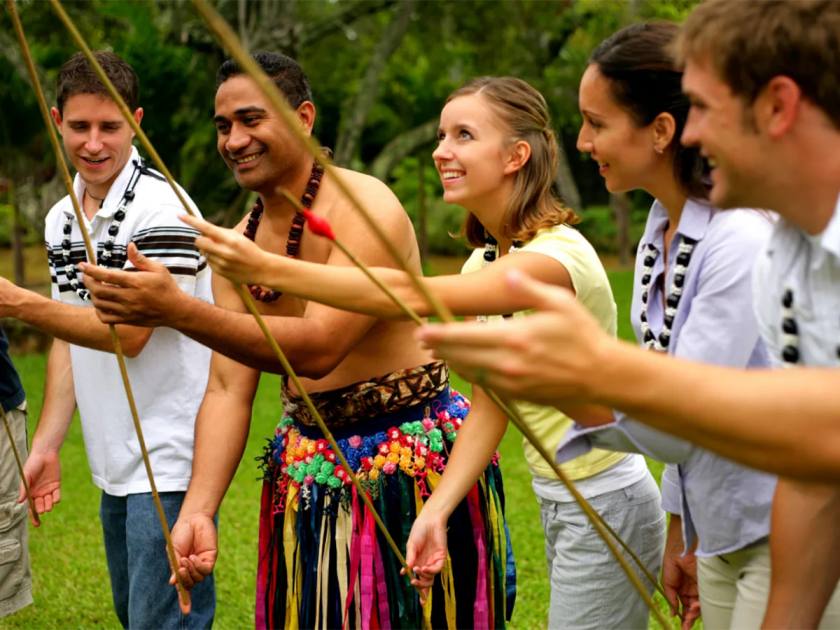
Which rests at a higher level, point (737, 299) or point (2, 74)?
point (2, 74)

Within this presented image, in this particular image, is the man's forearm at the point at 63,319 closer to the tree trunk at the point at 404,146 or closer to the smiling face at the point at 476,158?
the smiling face at the point at 476,158

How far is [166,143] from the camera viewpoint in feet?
47.5

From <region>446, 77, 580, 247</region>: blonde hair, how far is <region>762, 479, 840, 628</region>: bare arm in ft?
3.53

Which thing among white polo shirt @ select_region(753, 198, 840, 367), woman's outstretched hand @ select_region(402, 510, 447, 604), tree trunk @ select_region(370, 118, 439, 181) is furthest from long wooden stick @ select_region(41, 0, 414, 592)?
tree trunk @ select_region(370, 118, 439, 181)

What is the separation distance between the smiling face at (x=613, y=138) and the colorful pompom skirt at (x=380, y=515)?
997 mm

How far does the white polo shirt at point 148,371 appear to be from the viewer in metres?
3.50

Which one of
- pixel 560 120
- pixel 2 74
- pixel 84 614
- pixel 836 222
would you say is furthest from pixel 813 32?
pixel 560 120

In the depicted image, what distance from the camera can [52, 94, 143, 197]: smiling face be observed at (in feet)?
12.0

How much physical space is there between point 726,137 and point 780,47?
0.14 m

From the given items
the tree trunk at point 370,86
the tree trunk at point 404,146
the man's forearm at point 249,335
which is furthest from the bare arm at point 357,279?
the tree trunk at point 404,146

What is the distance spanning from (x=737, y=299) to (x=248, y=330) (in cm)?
120

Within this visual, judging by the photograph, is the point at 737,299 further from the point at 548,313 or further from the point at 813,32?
the point at 548,313

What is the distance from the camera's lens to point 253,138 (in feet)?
10.9

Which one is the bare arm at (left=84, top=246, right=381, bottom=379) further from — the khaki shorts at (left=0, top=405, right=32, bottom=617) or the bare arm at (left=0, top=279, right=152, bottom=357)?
the khaki shorts at (left=0, top=405, right=32, bottom=617)
